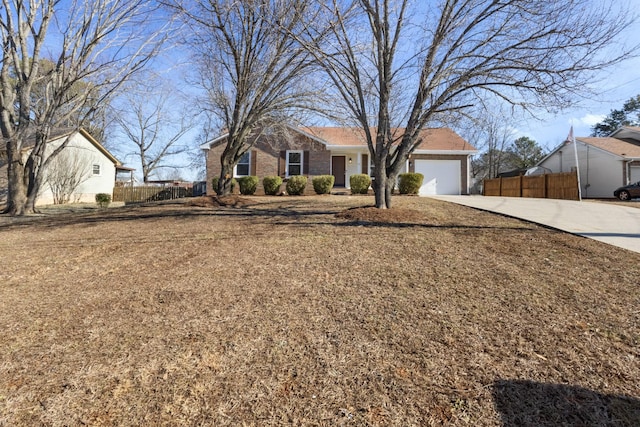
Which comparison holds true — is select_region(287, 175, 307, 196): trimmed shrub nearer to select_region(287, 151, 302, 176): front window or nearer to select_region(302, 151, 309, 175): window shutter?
select_region(302, 151, 309, 175): window shutter

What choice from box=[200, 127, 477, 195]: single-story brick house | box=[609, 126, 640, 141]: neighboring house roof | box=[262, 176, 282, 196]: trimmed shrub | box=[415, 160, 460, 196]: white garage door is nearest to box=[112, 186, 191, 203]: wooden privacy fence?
box=[200, 127, 477, 195]: single-story brick house

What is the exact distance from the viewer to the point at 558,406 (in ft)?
6.59

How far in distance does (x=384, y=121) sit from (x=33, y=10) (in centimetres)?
1083

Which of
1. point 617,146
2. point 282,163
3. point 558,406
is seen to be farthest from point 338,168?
point 617,146

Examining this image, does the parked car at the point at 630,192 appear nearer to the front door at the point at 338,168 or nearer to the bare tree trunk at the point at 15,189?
the front door at the point at 338,168

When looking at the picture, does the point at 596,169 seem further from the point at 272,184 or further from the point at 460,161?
the point at 272,184

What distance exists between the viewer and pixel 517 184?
2081cm

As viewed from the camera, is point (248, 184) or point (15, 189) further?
point (248, 184)

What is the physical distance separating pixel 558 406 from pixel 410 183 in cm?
1333

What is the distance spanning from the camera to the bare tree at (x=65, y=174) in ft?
61.4

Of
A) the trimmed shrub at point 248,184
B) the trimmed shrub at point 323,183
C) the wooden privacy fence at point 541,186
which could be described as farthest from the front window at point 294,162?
the wooden privacy fence at point 541,186

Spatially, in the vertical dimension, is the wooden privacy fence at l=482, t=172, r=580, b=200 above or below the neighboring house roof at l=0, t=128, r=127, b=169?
below

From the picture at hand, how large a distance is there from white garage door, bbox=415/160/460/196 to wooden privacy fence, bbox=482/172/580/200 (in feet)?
14.9

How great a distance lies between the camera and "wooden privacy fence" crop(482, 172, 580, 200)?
55.1 ft
